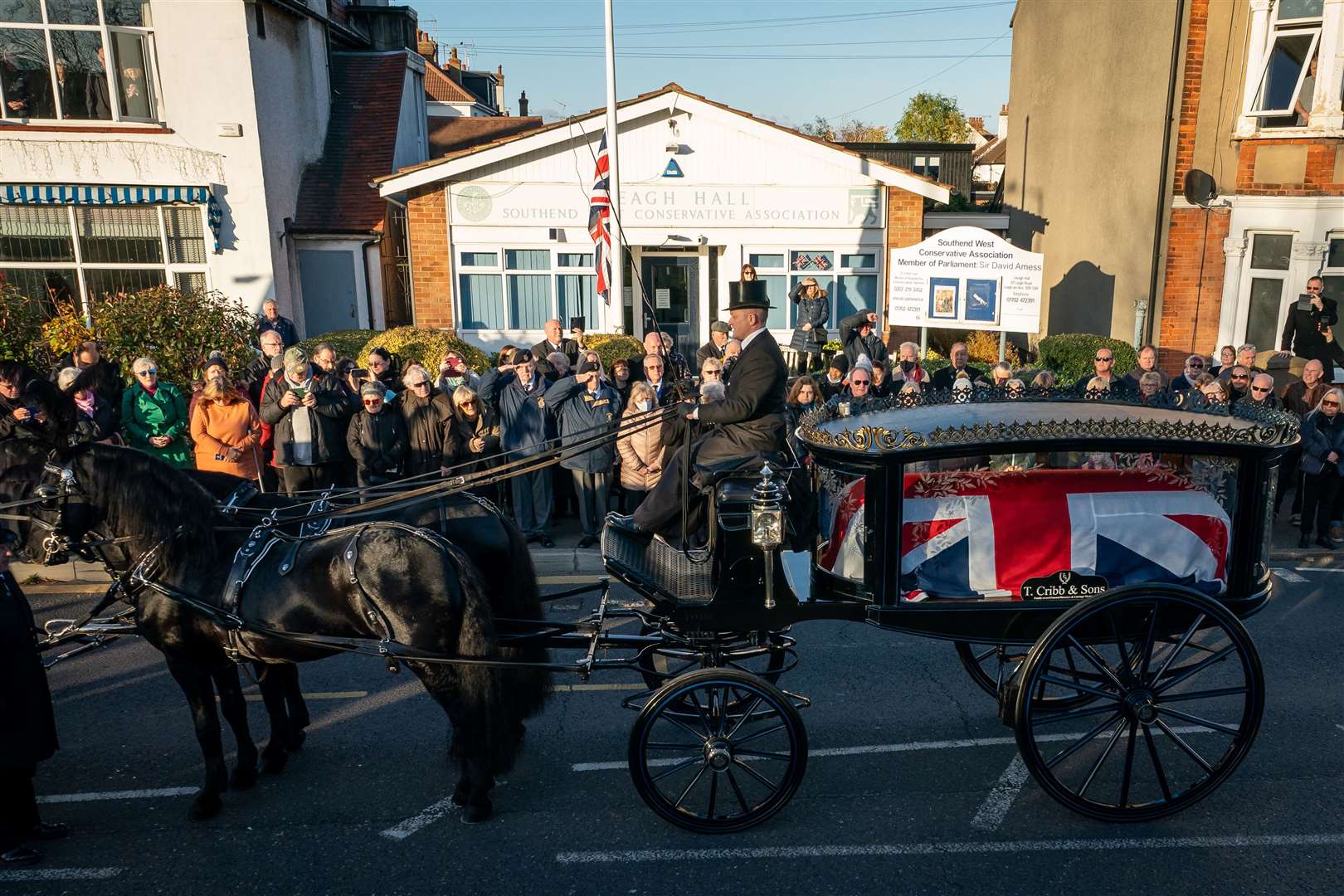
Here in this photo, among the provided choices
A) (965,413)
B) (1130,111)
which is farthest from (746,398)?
(1130,111)

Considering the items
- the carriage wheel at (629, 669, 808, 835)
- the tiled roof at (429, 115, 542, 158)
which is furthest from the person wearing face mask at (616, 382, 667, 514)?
the tiled roof at (429, 115, 542, 158)

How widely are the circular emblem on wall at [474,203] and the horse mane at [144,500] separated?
12330 millimetres

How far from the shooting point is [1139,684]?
4738mm

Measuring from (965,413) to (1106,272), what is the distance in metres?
13.8

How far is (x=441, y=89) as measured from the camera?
3466 cm

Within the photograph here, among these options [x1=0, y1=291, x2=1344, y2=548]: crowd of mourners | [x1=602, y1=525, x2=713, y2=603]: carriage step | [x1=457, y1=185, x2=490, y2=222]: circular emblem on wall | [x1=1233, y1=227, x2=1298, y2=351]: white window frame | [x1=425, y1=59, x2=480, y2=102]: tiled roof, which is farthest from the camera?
[x1=425, y1=59, x2=480, y2=102]: tiled roof

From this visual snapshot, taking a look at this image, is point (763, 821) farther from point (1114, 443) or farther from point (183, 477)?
point (183, 477)

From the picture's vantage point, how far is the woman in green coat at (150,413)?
8977 mm

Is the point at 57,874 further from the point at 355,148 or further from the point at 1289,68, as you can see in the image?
the point at 1289,68

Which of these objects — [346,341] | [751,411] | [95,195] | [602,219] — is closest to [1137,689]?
[751,411]

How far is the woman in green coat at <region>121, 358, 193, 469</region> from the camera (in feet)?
29.5

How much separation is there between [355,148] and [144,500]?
1586 centimetres

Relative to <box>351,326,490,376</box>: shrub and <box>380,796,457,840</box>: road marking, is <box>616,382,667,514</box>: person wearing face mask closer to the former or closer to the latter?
<box>351,326,490,376</box>: shrub

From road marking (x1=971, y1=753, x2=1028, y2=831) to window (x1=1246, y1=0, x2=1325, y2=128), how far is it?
1266cm
